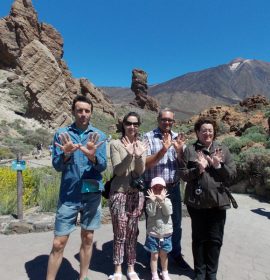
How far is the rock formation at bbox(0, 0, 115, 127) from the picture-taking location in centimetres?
4162

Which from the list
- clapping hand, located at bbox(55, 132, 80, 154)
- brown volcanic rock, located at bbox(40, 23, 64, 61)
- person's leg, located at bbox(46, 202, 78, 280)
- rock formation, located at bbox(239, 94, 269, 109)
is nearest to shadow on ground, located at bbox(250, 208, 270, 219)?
person's leg, located at bbox(46, 202, 78, 280)

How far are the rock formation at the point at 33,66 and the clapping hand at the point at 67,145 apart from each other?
39587 millimetres

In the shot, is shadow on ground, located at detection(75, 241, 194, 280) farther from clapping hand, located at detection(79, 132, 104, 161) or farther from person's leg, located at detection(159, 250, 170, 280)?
clapping hand, located at detection(79, 132, 104, 161)

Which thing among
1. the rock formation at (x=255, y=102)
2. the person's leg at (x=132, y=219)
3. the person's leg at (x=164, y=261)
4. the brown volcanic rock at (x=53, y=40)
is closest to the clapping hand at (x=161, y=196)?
the person's leg at (x=132, y=219)

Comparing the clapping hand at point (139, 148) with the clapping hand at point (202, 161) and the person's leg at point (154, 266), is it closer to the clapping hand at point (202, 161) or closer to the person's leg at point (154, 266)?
the clapping hand at point (202, 161)

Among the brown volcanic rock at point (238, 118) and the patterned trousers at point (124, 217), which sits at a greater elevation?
the brown volcanic rock at point (238, 118)

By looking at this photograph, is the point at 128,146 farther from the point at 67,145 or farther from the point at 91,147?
the point at 67,145

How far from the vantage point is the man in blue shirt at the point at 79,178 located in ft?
10.7

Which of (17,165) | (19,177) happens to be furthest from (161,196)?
(19,177)

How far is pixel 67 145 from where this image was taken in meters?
3.14

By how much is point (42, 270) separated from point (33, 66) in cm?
4231

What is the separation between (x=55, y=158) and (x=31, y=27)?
47.3 metres

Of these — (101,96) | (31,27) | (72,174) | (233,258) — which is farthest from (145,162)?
(101,96)

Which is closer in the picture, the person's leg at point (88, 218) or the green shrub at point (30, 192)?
the person's leg at point (88, 218)
